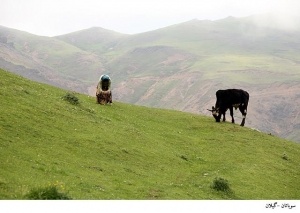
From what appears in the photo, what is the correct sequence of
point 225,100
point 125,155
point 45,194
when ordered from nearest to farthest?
point 45,194 < point 125,155 < point 225,100

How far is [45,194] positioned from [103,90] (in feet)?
87.9

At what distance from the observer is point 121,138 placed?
28.8 meters

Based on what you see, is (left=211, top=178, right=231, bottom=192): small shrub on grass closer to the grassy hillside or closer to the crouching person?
the grassy hillside

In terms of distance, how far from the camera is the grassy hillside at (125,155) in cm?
1873

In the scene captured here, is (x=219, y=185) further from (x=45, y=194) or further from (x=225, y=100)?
(x=225, y=100)

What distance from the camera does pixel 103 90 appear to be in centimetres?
4106

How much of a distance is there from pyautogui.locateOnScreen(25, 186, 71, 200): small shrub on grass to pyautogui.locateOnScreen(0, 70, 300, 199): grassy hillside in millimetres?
639

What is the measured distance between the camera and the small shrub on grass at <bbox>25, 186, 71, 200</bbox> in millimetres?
14539

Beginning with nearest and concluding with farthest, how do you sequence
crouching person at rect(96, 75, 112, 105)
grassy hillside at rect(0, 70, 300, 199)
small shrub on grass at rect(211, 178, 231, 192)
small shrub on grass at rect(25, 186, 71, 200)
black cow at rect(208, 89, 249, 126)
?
small shrub on grass at rect(25, 186, 71, 200)
grassy hillside at rect(0, 70, 300, 199)
small shrub on grass at rect(211, 178, 231, 192)
crouching person at rect(96, 75, 112, 105)
black cow at rect(208, 89, 249, 126)

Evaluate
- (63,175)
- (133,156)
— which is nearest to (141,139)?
(133,156)

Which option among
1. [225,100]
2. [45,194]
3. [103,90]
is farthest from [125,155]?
[225,100]

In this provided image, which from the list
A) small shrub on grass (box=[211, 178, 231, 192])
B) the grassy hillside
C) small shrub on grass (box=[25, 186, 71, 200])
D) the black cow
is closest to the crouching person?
the grassy hillside

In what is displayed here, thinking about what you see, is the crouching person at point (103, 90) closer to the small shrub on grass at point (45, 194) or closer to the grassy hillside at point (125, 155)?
the grassy hillside at point (125, 155)

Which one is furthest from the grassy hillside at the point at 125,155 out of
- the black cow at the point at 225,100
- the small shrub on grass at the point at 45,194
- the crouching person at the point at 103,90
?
the black cow at the point at 225,100
